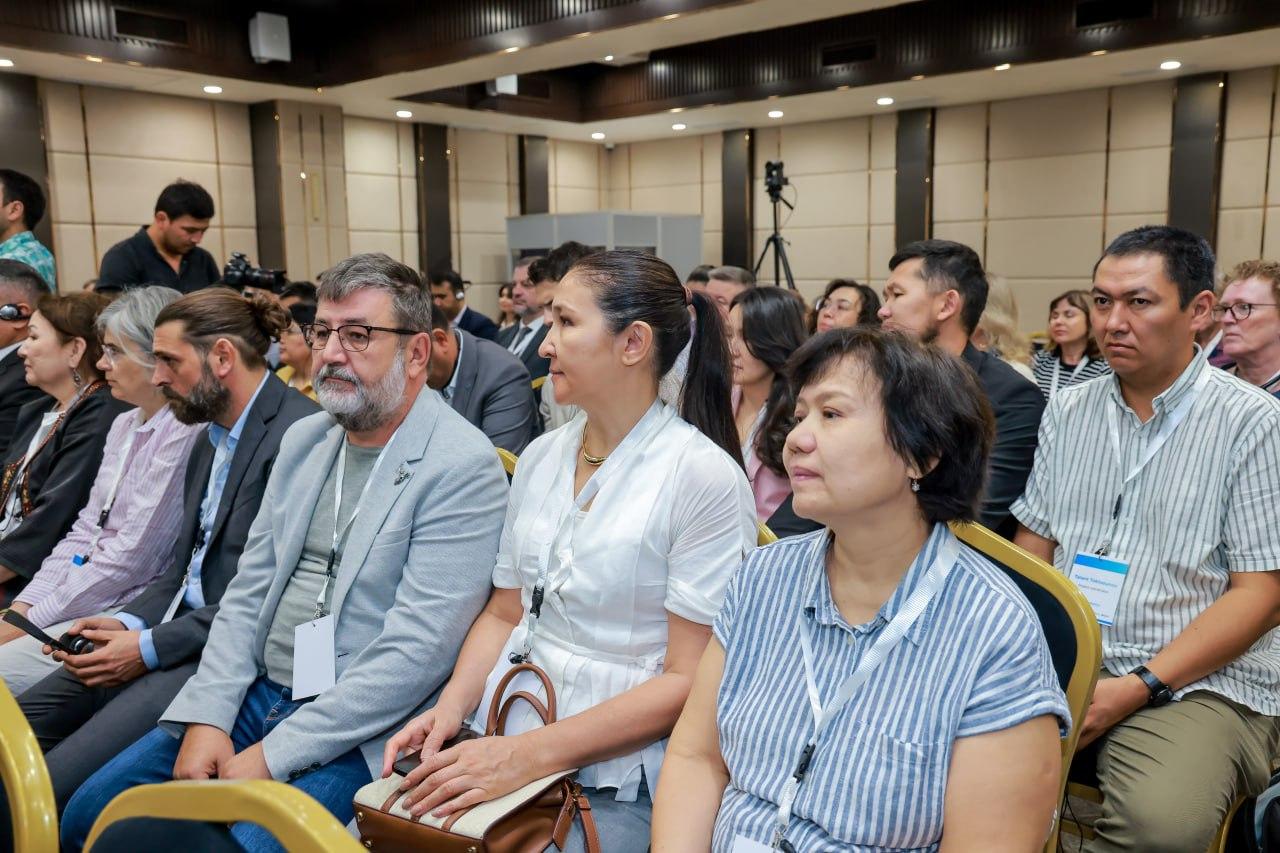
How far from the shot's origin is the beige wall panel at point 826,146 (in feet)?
30.3

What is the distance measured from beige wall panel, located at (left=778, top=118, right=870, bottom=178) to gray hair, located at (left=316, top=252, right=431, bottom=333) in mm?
8019

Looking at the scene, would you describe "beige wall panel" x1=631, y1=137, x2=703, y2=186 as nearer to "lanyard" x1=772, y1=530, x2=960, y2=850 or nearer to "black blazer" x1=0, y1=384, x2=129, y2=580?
"black blazer" x1=0, y1=384, x2=129, y2=580

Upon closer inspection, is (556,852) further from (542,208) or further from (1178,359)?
(542,208)

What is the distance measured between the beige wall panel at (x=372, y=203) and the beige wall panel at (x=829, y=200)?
402cm

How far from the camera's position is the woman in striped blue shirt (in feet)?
3.67

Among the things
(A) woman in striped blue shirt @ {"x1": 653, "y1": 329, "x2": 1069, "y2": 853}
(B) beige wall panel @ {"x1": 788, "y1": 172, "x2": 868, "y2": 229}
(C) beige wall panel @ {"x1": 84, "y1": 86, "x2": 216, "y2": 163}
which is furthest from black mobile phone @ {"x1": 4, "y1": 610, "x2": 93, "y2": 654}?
(B) beige wall panel @ {"x1": 788, "y1": 172, "x2": 868, "y2": 229}

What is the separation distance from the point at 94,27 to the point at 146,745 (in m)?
6.11

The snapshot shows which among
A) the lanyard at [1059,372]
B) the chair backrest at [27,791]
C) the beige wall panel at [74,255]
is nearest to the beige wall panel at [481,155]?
the beige wall panel at [74,255]

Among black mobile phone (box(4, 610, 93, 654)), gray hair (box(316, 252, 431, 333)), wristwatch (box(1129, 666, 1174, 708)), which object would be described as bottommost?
black mobile phone (box(4, 610, 93, 654))

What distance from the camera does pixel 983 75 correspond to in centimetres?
728

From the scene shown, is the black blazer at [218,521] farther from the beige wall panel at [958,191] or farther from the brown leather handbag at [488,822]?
the beige wall panel at [958,191]

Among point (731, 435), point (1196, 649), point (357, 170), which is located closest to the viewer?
point (1196, 649)

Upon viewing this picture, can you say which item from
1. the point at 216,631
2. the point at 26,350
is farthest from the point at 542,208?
the point at 216,631

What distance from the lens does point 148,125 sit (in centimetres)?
764
